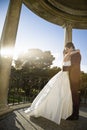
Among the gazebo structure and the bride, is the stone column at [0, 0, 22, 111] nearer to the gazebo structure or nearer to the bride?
the gazebo structure

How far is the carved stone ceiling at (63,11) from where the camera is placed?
9.86 metres

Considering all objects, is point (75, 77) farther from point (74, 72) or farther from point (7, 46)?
point (7, 46)

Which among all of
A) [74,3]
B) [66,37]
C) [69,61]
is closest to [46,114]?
[69,61]

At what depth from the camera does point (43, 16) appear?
1074cm

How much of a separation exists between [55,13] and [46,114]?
23.7 feet

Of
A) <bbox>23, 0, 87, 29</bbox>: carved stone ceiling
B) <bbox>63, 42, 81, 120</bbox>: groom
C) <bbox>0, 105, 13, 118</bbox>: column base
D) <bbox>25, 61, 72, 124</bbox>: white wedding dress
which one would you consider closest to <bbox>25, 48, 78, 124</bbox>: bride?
<bbox>25, 61, 72, 124</bbox>: white wedding dress

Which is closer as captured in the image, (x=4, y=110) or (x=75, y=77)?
(x=75, y=77)

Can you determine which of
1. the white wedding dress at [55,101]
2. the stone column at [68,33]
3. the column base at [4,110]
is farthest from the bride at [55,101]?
the stone column at [68,33]

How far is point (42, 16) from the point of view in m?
10.7

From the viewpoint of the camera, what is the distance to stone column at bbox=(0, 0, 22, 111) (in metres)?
6.34

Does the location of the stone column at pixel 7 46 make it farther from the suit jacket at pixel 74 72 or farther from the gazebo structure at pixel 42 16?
the suit jacket at pixel 74 72

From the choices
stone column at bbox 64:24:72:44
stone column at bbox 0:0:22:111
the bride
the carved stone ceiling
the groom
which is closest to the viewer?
the bride

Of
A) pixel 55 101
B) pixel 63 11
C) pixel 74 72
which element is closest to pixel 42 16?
pixel 63 11

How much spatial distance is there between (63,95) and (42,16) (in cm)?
693
